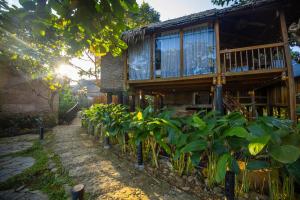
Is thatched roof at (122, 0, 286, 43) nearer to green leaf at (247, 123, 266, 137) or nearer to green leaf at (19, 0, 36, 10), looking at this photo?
green leaf at (247, 123, 266, 137)

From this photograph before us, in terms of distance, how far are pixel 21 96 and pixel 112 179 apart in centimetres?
1089

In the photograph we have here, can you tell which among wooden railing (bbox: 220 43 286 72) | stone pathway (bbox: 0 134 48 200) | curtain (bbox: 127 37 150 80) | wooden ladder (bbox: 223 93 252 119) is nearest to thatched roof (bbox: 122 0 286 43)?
curtain (bbox: 127 37 150 80)

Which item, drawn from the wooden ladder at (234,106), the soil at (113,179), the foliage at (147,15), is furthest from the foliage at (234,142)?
the foliage at (147,15)

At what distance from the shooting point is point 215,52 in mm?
Answer: 5801

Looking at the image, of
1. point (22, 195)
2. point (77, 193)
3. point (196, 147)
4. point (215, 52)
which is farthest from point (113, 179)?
point (215, 52)

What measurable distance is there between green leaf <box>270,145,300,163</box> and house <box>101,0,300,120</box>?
415 cm

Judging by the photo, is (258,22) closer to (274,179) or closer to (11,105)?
(274,179)

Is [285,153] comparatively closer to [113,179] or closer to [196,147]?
[196,147]

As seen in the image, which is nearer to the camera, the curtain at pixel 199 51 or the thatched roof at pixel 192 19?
the thatched roof at pixel 192 19

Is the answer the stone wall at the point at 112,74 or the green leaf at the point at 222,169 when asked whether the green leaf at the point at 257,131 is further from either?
the stone wall at the point at 112,74

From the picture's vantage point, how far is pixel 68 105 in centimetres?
1421

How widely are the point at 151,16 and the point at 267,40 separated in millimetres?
10086

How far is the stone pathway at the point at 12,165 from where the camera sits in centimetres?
374

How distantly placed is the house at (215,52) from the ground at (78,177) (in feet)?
12.3
